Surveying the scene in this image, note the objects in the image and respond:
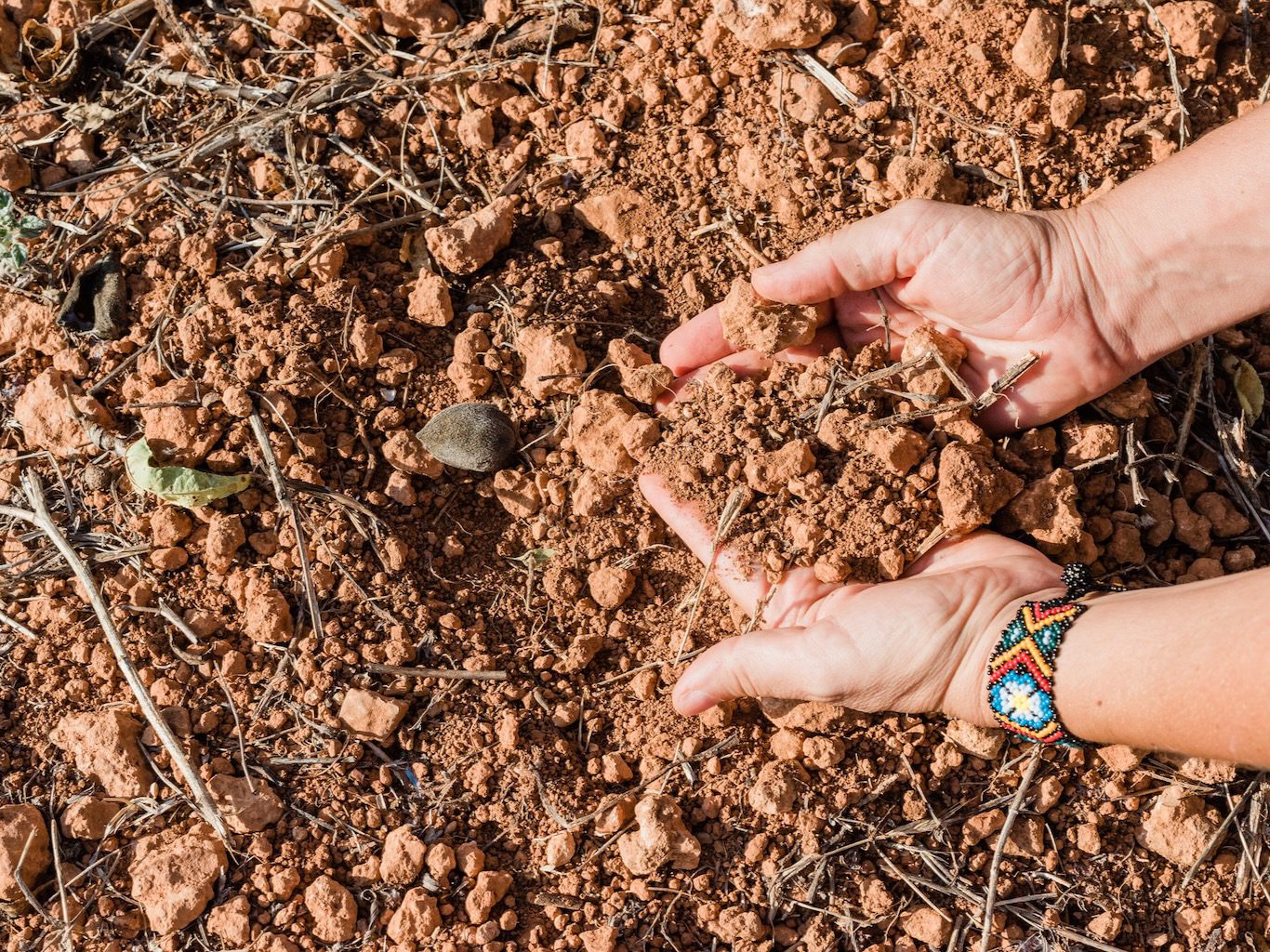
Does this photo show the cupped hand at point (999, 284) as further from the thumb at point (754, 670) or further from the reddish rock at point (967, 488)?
the thumb at point (754, 670)

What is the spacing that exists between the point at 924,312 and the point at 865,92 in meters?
0.64

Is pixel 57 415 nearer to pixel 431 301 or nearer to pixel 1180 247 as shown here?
pixel 431 301

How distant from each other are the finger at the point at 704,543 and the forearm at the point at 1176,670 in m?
0.69

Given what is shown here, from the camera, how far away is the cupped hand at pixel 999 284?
2.34 meters

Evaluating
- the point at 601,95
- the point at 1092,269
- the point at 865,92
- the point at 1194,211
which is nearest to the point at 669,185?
the point at 601,95

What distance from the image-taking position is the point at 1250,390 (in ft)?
8.36

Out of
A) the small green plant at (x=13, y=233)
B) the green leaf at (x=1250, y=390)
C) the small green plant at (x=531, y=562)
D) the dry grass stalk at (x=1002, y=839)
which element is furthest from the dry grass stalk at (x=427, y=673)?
the green leaf at (x=1250, y=390)

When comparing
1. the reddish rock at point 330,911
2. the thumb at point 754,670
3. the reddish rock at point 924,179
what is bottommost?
the reddish rock at point 330,911

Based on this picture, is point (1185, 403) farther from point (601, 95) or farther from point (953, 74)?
point (601, 95)

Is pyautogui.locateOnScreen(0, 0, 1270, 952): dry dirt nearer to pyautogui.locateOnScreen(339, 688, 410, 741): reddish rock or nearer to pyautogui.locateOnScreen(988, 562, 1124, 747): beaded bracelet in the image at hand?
pyautogui.locateOnScreen(339, 688, 410, 741): reddish rock

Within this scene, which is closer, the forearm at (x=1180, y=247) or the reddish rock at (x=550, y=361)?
the forearm at (x=1180, y=247)

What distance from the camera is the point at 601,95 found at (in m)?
2.76

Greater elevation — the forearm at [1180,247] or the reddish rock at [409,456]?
the forearm at [1180,247]

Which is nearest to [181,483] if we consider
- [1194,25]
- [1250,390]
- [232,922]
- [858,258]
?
[232,922]
